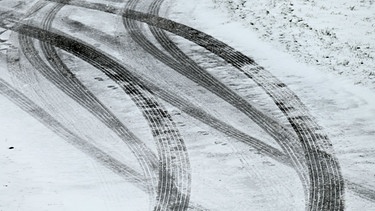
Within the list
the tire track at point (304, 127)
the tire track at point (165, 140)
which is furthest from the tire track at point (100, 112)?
the tire track at point (304, 127)

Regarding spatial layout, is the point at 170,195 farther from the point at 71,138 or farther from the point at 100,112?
the point at 100,112

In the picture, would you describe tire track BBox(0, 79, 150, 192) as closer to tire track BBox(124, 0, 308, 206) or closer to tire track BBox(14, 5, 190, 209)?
tire track BBox(14, 5, 190, 209)

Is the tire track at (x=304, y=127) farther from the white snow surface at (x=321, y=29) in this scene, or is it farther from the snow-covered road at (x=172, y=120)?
the white snow surface at (x=321, y=29)

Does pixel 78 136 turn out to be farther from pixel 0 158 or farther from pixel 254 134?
pixel 254 134

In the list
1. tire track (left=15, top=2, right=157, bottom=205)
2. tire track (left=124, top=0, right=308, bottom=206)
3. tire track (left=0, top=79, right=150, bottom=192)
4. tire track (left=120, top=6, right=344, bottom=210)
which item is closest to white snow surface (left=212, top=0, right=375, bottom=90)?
tire track (left=120, top=6, right=344, bottom=210)

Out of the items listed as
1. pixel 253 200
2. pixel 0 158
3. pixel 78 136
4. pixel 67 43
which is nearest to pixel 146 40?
pixel 67 43

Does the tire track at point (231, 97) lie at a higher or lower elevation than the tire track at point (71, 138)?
higher

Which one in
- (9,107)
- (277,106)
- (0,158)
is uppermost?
(277,106)

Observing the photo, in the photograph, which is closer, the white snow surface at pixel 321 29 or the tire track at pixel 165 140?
the tire track at pixel 165 140

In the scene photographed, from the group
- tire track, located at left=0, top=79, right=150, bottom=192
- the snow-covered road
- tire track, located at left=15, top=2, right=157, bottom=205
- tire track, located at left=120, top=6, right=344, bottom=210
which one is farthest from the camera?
tire track, located at left=15, top=2, right=157, bottom=205

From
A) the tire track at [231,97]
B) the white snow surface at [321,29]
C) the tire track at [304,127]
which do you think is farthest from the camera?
the white snow surface at [321,29]

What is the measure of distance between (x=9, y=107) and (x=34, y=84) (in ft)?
2.72

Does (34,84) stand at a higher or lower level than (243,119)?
lower

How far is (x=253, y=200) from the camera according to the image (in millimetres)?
8258
